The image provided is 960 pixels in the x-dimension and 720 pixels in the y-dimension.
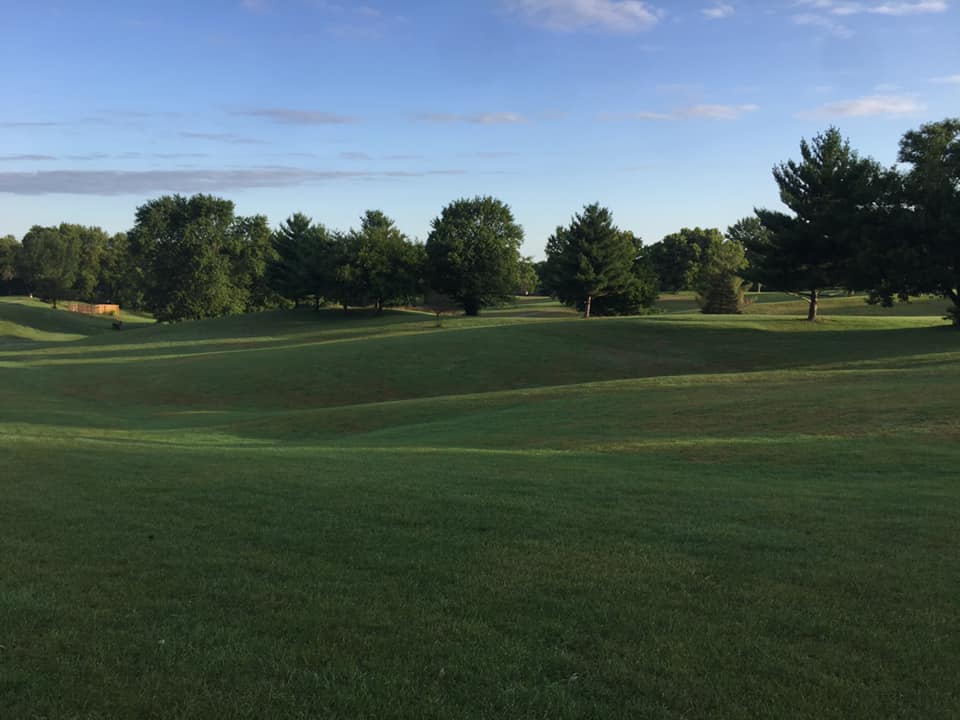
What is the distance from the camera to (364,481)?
34.9ft

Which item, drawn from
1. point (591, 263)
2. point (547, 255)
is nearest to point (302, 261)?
point (547, 255)

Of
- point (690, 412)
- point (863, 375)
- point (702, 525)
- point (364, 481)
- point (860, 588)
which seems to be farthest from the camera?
point (863, 375)

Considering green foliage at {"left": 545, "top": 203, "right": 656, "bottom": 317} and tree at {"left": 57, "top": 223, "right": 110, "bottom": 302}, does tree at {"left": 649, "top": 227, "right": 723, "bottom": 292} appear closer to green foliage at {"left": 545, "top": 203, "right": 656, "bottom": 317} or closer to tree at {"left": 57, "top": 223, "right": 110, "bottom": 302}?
green foliage at {"left": 545, "top": 203, "right": 656, "bottom": 317}

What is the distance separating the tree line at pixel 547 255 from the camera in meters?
43.4

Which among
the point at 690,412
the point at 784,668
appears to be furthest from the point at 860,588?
the point at 690,412

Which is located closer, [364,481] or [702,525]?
[702,525]

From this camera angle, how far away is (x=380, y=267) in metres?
71.3

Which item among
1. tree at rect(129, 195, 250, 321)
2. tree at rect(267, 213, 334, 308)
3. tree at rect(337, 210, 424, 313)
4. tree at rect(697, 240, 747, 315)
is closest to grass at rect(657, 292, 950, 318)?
tree at rect(697, 240, 747, 315)

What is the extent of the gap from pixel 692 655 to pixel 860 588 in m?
2.23

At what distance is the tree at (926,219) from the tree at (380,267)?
43.1m

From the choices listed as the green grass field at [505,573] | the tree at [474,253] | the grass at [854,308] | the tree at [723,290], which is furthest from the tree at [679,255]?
the green grass field at [505,573]

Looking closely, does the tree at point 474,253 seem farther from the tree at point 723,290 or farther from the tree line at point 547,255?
the tree at point 723,290

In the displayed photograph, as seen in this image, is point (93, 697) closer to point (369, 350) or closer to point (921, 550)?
point (921, 550)

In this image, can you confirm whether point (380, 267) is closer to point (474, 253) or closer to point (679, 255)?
point (474, 253)
